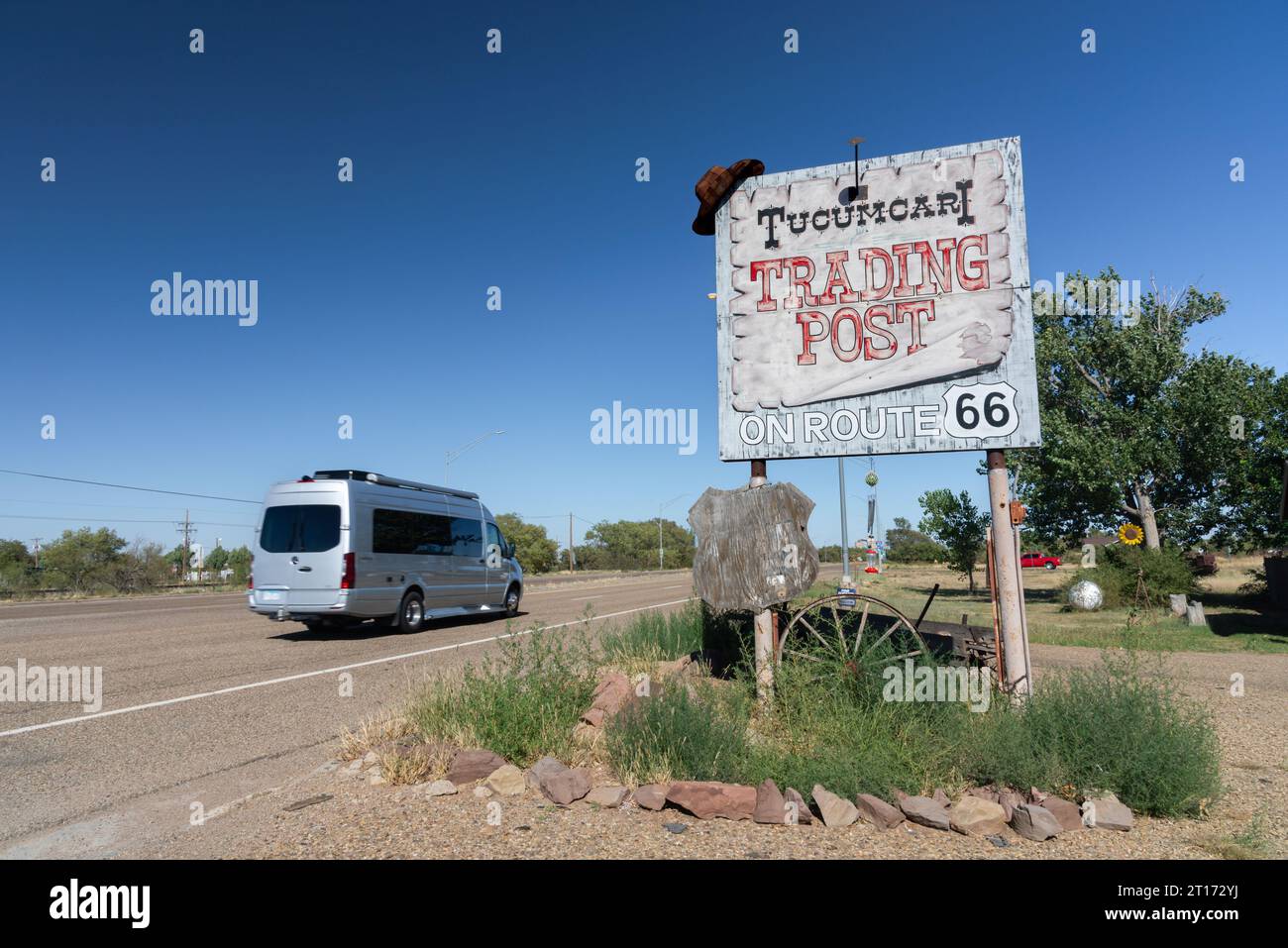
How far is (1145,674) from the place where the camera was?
31.2 ft

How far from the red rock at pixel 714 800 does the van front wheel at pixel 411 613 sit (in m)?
11.7

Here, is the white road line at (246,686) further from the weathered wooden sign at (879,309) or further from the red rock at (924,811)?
the red rock at (924,811)

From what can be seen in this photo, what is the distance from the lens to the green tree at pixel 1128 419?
24.7 m

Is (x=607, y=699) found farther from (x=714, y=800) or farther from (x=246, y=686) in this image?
(x=246, y=686)

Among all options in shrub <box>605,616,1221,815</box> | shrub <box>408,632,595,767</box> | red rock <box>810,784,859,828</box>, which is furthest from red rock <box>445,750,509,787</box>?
red rock <box>810,784,859,828</box>

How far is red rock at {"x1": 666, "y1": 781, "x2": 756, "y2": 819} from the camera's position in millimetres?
4531

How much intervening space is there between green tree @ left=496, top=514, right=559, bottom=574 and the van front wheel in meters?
71.0

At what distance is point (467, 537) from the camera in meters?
17.6

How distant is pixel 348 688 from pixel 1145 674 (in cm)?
986

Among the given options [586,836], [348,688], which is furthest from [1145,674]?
[348,688]

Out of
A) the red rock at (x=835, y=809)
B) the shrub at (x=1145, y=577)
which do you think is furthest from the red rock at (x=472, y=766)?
the shrub at (x=1145, y=577)

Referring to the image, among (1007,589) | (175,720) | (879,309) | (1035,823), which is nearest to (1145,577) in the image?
(1007,589)
